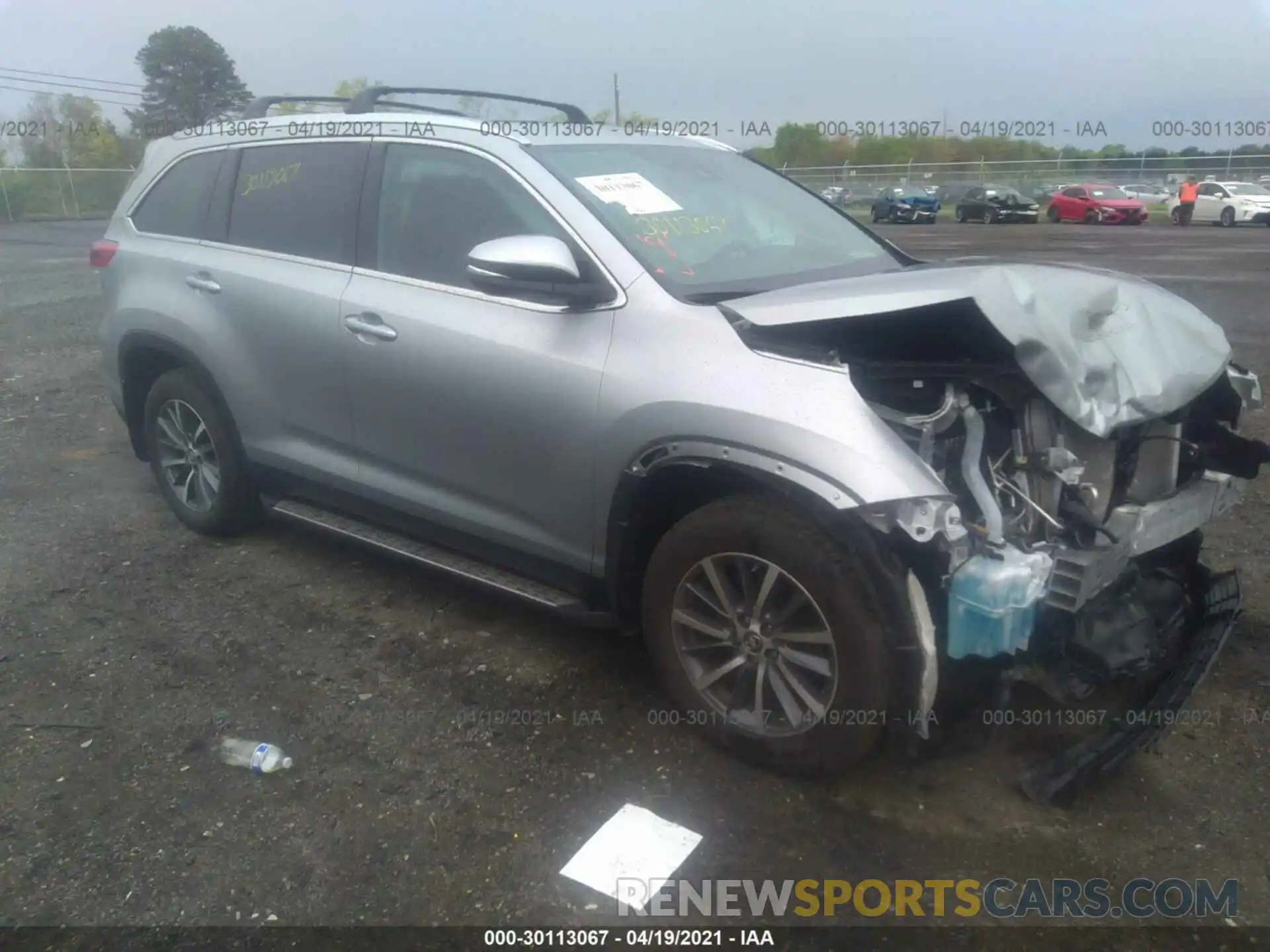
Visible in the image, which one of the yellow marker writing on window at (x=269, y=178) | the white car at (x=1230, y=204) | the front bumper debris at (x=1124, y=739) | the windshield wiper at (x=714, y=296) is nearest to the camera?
the front bumper debris at (x=1124, y=739)

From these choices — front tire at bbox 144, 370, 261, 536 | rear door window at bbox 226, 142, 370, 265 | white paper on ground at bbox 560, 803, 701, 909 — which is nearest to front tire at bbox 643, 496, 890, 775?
white paper on ground at bbox 560, 803, 701, 909

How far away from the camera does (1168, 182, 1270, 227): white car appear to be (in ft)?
88.5

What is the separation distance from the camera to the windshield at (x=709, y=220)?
10.6ft

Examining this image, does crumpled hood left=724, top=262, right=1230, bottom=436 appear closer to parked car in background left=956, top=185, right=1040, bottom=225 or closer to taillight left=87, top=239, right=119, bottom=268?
taillight left=87, top=239, right=119, bottom=268

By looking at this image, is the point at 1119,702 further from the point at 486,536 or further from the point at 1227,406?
the point at 486,536

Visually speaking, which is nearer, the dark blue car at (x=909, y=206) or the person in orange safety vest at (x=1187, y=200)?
the person in orange safety vest at (x=1187, y=200)

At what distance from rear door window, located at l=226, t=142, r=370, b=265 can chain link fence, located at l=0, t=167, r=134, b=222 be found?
2884 cm

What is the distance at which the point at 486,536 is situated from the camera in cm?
351

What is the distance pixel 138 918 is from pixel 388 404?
5.88ft

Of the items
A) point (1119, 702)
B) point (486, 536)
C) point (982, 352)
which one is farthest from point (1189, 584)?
point (486, 536)

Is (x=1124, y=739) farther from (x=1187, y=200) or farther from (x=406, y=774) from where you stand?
(x=1187, y=200)

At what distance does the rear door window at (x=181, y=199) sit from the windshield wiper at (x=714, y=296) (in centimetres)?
257

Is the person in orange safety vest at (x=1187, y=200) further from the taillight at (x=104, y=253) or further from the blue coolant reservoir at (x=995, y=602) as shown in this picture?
the blue coolant reservoir at (x=995, y=602)

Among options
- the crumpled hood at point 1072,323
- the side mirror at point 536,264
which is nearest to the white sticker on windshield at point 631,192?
the side mirror at point 536,264
